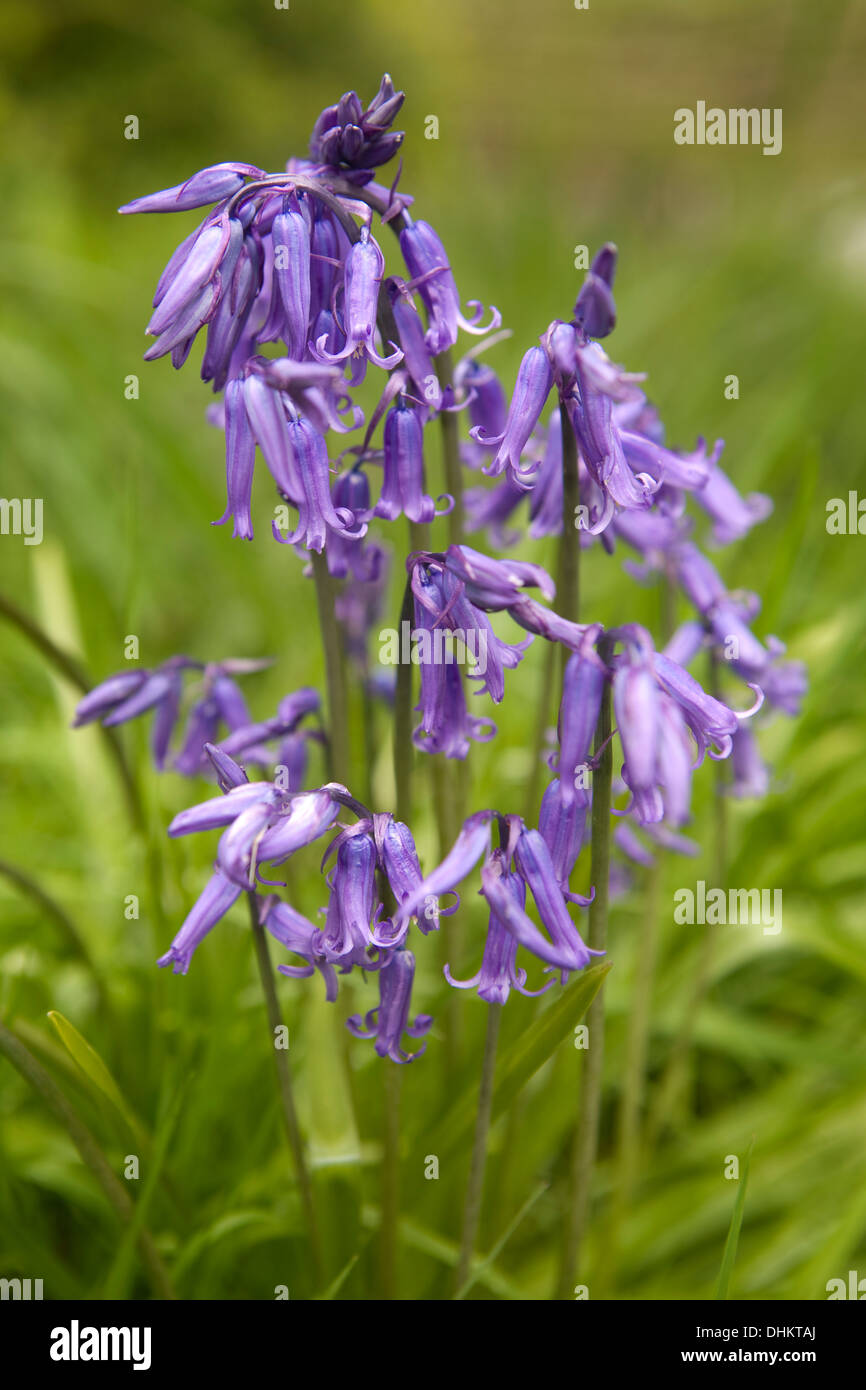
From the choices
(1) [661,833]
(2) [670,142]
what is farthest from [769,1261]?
(2) [670,142]

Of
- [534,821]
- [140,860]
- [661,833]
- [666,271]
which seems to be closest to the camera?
[534,821]

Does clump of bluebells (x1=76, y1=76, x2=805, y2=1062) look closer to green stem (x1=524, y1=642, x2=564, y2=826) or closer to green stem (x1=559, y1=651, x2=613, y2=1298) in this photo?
green stem (x1=559, y1=651, x2=613, y2=1298)

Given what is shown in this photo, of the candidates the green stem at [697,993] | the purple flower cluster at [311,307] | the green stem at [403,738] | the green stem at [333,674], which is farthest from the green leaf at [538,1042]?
the green stem at [697,993]

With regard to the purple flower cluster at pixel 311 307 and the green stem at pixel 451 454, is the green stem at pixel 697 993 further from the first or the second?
the purple flower cluster at pixel 311 307

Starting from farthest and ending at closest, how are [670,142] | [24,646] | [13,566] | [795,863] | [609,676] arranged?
[670,142] < [13,566] < [24,646] < [795,863] < [609,676]

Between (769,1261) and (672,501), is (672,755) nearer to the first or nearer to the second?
(672,501)

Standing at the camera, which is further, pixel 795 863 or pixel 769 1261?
pixel 795 863
